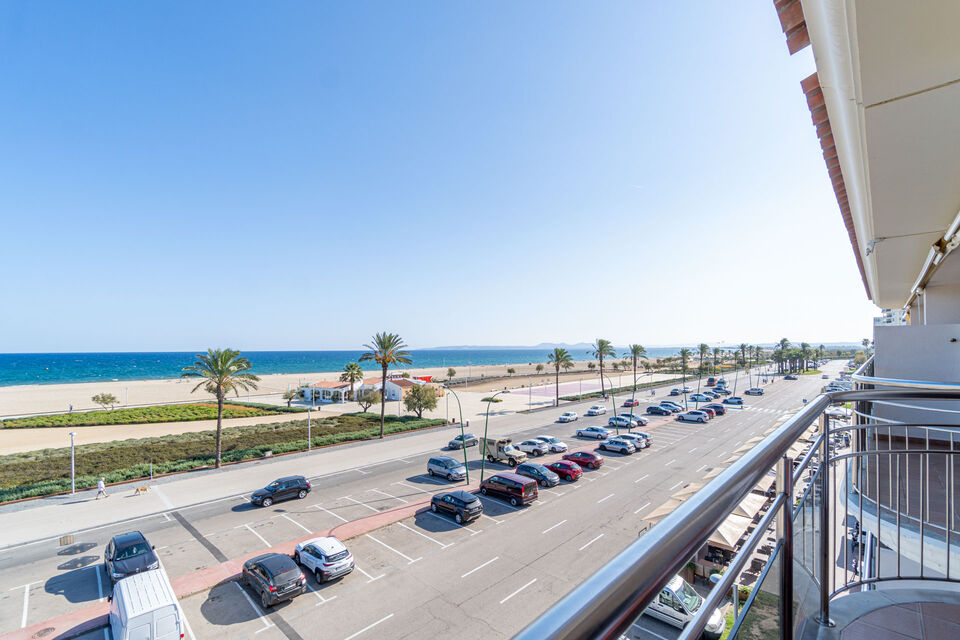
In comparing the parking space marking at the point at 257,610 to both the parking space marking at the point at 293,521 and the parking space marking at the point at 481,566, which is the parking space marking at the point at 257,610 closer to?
the parking space marking at the point at 293,521

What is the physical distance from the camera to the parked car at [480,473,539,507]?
19.6 metres

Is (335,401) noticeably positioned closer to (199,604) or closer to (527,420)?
(527,420)

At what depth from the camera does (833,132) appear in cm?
469

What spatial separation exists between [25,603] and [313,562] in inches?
313

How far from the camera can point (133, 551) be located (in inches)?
549

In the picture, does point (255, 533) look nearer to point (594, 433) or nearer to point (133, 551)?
point (133, 551)

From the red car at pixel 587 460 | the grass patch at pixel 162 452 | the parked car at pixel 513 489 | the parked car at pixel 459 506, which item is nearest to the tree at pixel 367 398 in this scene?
the grass patch at pixel 162 452

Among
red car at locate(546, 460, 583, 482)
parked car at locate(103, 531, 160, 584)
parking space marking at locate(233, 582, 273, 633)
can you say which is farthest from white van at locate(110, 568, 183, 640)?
red car at locate(546, 460, 583, 482)

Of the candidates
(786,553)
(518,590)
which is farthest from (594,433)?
(786,553)

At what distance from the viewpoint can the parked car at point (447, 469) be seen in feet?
76.4

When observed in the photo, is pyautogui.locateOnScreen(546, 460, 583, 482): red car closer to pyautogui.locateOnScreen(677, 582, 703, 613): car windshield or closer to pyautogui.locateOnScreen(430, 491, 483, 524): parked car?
pyautogui.locateOnScreen(430, 491, 483, 524): parked car

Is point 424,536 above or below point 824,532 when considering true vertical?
below

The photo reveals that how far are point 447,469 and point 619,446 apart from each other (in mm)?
12244

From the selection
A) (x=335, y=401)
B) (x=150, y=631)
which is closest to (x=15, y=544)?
(x=150, y=631)
